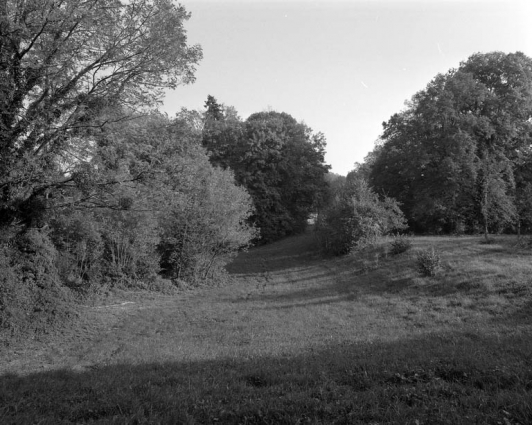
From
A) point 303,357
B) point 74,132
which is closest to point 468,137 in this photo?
point 303,357

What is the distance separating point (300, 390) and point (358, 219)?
2610 cm

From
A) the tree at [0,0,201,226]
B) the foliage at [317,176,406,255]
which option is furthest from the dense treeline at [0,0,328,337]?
the foliage at [317,176,406,255]

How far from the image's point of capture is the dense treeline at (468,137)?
33406 millimetres

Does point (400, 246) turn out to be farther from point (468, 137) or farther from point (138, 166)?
point (138, 166)

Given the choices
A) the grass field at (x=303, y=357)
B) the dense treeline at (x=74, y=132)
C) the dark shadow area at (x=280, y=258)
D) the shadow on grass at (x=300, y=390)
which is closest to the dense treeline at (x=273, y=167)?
the dark shadow area at (x=280, y=258)

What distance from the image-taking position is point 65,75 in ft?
33.7

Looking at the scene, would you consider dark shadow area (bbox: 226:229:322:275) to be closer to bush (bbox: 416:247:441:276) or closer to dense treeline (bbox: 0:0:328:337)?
bush (bbox: 416:247:441:276)

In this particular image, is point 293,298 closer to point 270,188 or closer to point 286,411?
point 286,411

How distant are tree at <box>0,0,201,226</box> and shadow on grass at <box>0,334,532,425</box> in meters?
5.91

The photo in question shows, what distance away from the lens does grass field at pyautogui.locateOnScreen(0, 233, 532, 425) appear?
466cm

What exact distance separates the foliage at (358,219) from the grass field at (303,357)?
36.0ft

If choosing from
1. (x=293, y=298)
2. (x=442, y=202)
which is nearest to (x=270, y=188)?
(x=442, y=202)

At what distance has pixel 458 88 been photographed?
112 feet

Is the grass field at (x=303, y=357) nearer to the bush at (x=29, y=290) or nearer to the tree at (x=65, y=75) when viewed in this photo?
the bush at (x=29, y=290)
